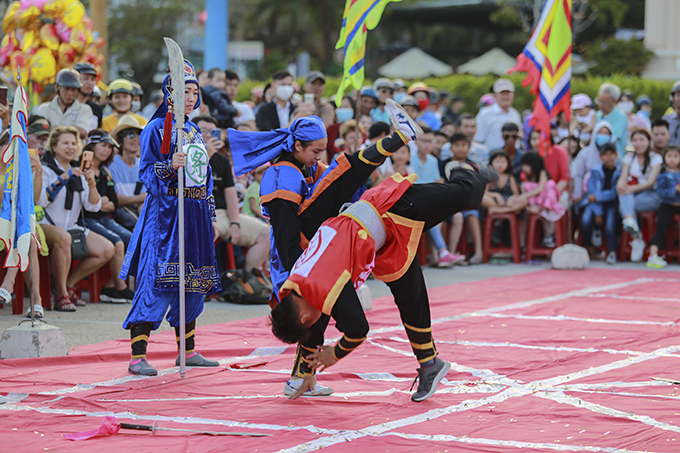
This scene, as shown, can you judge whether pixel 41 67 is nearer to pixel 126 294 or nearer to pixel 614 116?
pixel 126 294

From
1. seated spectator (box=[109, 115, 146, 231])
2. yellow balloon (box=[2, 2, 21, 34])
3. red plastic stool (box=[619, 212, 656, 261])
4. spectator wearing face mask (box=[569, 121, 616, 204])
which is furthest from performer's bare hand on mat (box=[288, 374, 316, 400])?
yellow balloon (box=[2, 2, 21, 34])

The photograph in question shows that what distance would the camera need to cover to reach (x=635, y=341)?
6145mm

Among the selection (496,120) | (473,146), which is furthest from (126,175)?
(496,120)

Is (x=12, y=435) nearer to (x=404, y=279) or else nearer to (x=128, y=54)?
(x=404, y=279)

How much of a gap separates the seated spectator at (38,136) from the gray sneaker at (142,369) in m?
3.35

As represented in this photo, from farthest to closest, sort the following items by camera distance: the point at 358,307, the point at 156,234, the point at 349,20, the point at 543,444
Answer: the point at 349,20, the point at 156,234, the point at 358,307, the point at 543,444

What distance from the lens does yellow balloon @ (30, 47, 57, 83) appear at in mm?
10695

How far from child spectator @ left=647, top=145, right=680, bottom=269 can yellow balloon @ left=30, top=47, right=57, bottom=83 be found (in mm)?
8084

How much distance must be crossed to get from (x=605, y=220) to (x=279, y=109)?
187 inches

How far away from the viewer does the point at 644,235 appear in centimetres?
1159

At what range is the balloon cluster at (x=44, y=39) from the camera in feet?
35.2

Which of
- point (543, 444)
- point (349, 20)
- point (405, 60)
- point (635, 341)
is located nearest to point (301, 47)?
point (405, 60)

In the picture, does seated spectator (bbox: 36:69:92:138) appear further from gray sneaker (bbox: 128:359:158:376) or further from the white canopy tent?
the white canopy tent

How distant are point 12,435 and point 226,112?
22.5ft
